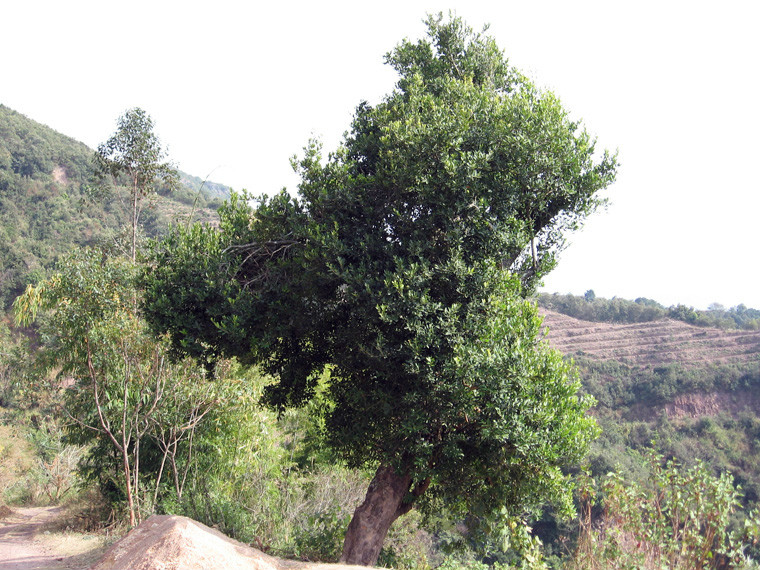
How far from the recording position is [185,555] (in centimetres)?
579

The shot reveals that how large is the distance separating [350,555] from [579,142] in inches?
289

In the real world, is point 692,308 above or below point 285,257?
above

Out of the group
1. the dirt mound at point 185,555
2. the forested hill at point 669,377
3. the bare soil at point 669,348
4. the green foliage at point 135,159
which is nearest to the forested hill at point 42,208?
the green foliage at point 135,159

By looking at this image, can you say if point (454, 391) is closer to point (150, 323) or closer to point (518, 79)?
point (150, 323)

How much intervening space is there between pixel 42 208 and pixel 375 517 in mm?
56535

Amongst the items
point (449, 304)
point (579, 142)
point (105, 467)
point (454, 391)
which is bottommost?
point (105, 467)

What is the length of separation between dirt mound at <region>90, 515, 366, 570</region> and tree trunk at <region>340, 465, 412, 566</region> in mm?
1712

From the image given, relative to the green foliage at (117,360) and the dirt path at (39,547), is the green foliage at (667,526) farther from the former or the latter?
the dirt path at (39,547)

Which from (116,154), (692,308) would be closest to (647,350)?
(692,308)

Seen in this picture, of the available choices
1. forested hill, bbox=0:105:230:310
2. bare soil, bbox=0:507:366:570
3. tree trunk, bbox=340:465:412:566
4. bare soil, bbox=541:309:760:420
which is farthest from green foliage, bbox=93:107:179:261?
bare soil, bbox=541:309:760:420

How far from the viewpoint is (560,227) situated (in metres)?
8.69

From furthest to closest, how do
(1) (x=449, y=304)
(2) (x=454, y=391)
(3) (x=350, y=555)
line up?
(3) (x=350, y=555), (1) (x=449, y=304), (2) (x=454, y=391)

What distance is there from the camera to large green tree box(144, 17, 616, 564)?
23.3 feet

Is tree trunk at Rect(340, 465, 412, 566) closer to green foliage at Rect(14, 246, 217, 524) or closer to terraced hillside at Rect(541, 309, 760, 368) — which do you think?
green foliage at Rect(14, 246, 217, 524)
